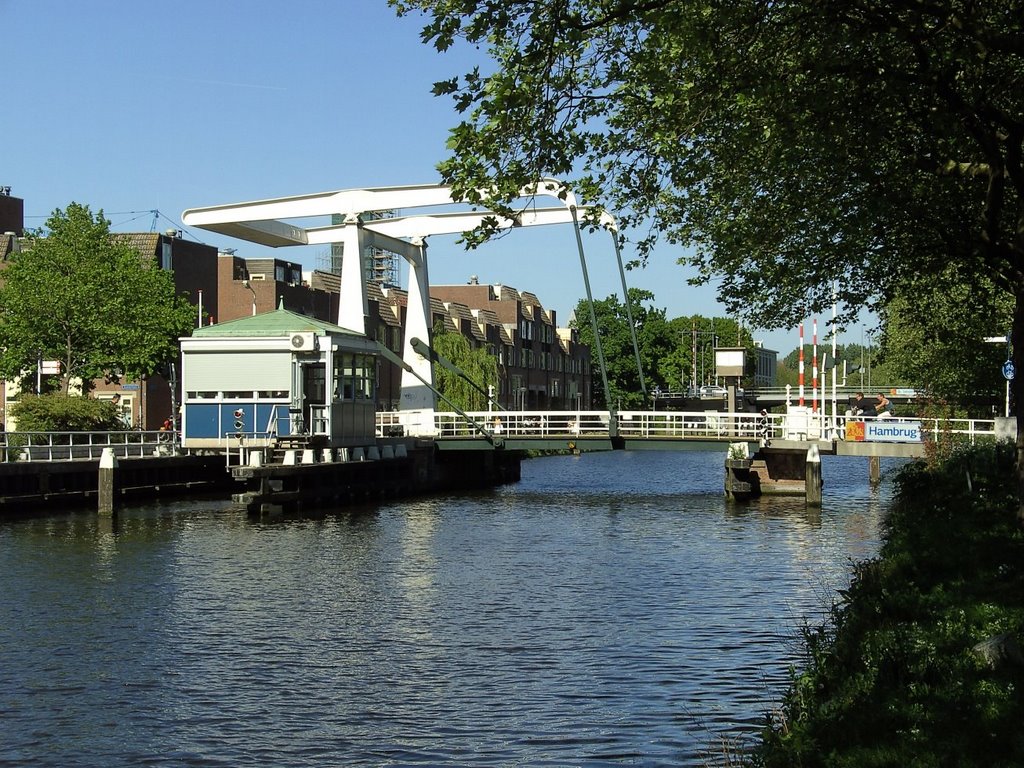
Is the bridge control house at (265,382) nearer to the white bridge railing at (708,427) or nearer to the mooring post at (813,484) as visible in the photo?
the white bridge railing at (708,427)

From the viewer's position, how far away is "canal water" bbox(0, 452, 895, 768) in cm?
1042

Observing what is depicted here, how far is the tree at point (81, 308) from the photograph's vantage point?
4328cm

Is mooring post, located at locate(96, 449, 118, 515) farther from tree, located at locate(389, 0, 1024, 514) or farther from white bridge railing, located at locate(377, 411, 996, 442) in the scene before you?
tree, located at locate(389, 0, 1024, 514)

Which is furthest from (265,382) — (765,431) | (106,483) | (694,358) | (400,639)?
(694,358)

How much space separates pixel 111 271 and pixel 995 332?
28384 millimetres

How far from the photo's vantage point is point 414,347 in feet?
132

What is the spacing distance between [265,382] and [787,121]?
78.0 feet

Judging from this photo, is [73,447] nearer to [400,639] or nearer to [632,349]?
[400,639]

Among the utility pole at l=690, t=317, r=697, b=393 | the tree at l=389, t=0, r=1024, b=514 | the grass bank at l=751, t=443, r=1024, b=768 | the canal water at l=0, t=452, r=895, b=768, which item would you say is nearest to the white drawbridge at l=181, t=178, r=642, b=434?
the canal water at l=0, t=452, r=895, b=768

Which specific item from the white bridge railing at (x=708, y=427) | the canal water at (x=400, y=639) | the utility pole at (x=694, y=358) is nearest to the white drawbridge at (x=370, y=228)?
the white bridge railing at (x=708, y=427)

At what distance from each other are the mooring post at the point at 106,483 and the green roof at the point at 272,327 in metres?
5.28

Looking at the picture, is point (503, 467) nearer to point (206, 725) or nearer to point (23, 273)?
point (23, 273)

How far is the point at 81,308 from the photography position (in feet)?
143

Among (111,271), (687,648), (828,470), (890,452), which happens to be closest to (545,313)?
(828,470)
